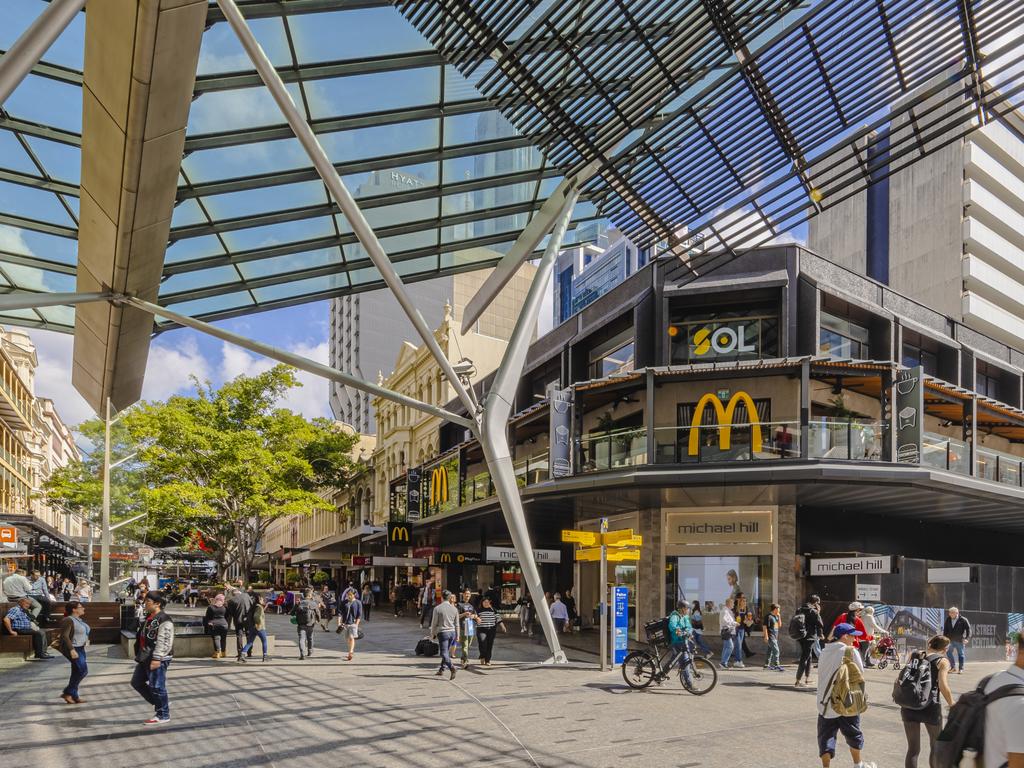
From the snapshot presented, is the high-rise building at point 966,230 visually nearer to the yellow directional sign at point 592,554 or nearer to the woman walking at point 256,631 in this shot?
the yellow directional sign at point 592,554

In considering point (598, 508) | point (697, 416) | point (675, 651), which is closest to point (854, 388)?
point (697, 416)

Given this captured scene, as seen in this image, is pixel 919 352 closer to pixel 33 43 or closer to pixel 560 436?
pixel 560 436

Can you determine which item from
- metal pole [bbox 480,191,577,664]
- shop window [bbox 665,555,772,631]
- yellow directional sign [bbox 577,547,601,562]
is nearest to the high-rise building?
shop window [bbox 665,555,772,631]

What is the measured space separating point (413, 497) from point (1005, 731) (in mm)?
35709

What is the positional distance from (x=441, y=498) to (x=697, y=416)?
14933mm

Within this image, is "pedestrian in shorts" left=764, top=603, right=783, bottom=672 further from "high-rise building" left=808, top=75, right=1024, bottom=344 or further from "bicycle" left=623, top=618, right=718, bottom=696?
"high-rise building" left=808, top=75, right=1024, bottom=344

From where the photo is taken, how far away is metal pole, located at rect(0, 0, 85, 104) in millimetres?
6281

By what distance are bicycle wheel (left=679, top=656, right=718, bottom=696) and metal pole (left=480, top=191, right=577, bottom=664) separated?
399 cm

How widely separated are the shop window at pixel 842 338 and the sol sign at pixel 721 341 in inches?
86.0

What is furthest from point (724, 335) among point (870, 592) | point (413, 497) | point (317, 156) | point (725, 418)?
point (413, 497)

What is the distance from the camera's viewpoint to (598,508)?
1104 inches

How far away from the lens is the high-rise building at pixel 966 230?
63.2 meters

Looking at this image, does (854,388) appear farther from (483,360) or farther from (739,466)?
(483,360)

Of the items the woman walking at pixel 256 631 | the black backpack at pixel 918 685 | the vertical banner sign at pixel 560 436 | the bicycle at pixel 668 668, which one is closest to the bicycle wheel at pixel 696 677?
the bicycle at pixel 668 668
